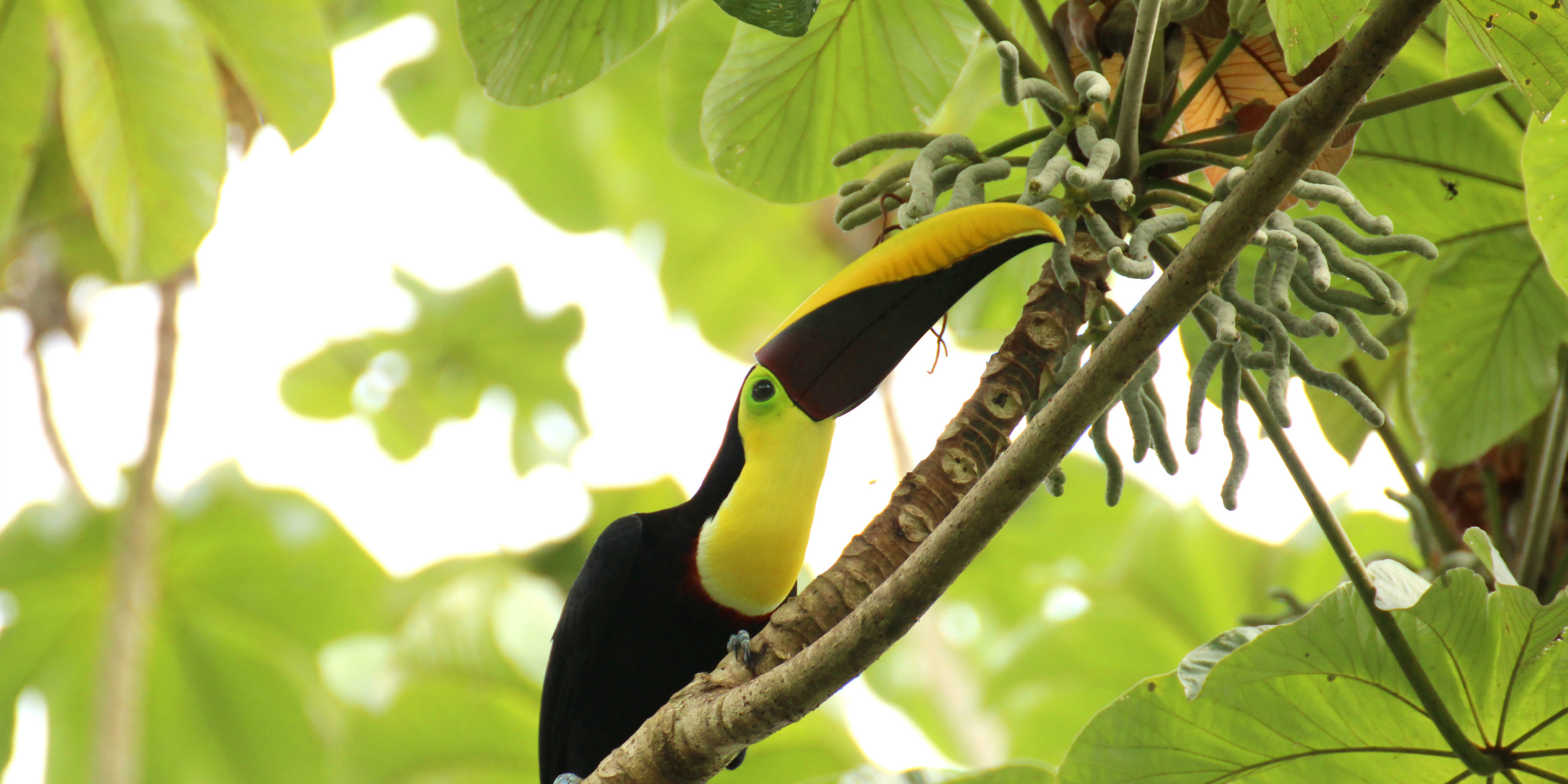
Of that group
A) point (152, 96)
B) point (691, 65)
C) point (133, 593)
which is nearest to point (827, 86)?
point (691, 65)

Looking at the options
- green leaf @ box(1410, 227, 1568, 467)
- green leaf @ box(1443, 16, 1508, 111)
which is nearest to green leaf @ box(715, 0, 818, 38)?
green leaf @ box(1443, 16, 1508, 111)

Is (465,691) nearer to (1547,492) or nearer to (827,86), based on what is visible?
(827,86)

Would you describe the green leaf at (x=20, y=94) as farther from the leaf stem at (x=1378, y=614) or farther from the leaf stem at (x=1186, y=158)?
the leaf stem at (x=1378, y=614)

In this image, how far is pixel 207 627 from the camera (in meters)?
3.97

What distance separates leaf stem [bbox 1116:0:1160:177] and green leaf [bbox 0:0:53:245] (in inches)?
61.7

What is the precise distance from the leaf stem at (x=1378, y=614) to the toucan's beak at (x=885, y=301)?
218 millimetres

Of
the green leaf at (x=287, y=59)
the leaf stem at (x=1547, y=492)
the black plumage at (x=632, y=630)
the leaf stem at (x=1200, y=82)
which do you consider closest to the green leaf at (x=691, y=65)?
the green leaf at (x=287, y=59)

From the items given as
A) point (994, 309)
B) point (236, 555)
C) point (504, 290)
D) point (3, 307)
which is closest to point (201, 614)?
point (236, 555)

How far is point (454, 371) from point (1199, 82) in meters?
4.84

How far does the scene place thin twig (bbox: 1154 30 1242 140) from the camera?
1.19 meters

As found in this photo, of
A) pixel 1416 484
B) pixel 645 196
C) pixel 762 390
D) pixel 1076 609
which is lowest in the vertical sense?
pixel 762 390

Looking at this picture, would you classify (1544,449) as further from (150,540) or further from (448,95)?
(448,95)

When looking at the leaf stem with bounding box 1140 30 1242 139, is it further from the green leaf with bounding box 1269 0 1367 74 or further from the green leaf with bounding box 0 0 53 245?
the green leaf with bounding box 0 0 53 245

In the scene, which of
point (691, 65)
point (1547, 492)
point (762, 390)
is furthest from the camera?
point (691, 65)
